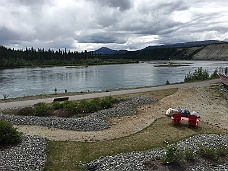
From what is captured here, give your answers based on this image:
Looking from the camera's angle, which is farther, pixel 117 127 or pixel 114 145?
pixel 117 127

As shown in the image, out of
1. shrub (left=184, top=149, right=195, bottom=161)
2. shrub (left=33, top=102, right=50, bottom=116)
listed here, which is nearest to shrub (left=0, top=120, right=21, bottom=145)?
shrub (left=33, top=102, right=50, bottom=116)

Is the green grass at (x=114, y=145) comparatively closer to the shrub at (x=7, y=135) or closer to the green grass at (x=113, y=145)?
the green grass at (x=113, y=145)

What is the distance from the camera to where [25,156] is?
1123cm

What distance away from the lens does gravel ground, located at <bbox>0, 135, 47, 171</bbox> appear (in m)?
10.3

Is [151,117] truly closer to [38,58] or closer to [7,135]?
[7,135]

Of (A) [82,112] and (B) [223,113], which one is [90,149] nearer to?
(A) [82,112]

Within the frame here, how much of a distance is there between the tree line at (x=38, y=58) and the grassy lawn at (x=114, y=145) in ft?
379

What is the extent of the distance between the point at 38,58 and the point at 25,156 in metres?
146

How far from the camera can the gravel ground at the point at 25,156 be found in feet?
33.9

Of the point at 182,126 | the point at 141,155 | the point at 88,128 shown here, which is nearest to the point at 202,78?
the point at 182,126

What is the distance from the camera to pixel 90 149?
Answer: 1269cm

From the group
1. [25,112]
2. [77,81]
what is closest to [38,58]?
[77,81]

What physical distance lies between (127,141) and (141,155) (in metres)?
2.15

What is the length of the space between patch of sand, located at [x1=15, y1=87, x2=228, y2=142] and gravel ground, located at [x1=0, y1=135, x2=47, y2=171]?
5.29ft
